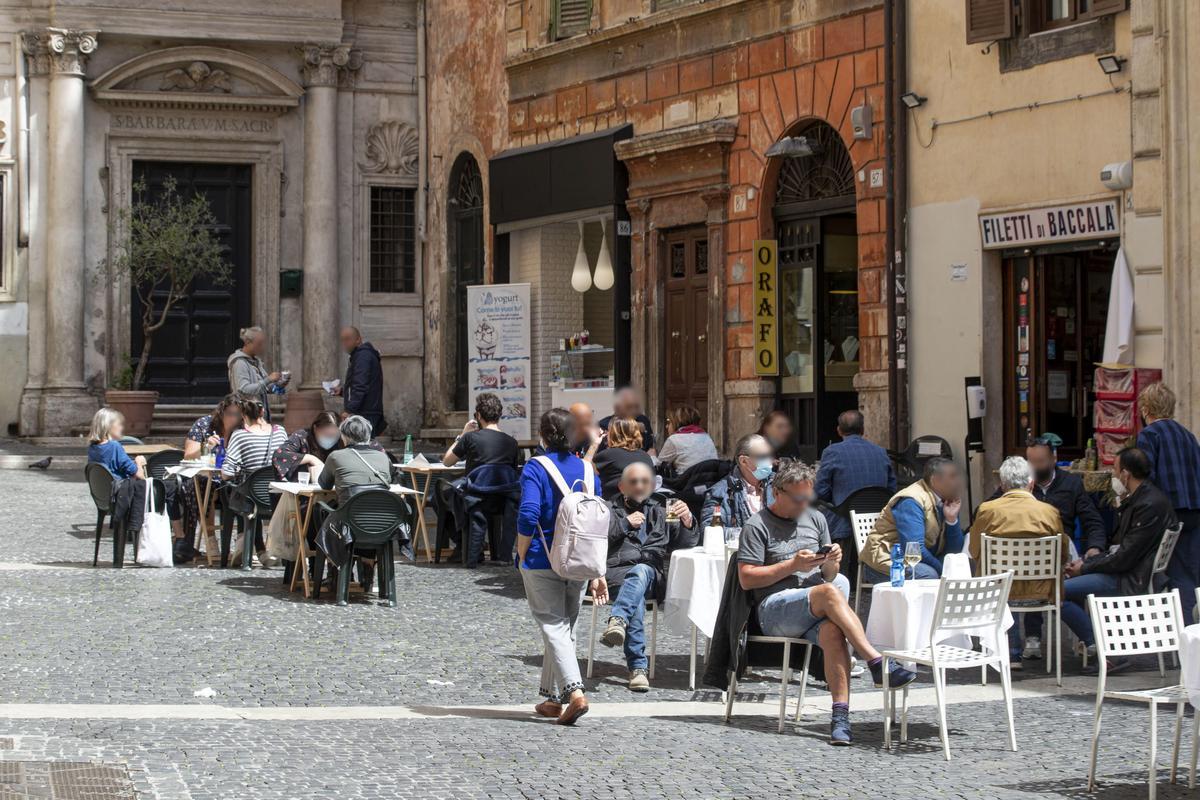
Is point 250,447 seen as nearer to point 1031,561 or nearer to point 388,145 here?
point 1031,561

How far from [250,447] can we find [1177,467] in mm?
7287

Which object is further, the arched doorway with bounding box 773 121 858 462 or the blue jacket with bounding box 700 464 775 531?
the arched doorway with bounding box 773 121 858 462

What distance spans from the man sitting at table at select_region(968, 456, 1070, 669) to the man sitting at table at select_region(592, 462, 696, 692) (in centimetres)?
176

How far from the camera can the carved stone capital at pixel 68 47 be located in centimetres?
2698

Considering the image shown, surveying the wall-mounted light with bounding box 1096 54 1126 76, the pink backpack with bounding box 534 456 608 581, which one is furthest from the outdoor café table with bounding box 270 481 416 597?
the wall-mounted light with bounding box 1096 54 1126 76

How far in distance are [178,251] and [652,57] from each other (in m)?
8.33

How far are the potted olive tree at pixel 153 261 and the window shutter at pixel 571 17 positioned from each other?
256 inches

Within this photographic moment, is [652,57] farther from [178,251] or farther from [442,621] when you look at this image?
[442,621]

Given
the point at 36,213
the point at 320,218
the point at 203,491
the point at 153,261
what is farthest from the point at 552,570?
the point at 36,213

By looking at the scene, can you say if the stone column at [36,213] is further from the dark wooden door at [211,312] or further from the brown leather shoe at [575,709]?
the brown leather shoe at [575,709]

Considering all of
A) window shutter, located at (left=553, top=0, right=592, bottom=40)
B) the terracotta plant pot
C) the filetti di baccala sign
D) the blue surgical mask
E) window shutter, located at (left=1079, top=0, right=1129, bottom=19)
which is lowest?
the blue surgical mask

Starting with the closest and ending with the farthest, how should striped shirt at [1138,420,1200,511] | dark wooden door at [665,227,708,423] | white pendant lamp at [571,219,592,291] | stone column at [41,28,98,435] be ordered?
striped shirt at [1138,420,1200,511] < dark wooden door at [665,227,708,423] < white pendant lamp at [571,219,592,291] < stone column at [41,28,98,435]

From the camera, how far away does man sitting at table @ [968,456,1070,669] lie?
1067cm

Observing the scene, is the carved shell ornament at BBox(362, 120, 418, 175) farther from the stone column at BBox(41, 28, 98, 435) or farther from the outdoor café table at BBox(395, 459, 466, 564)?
the outdoor café table at BBox(395, 459, 466, 564)
